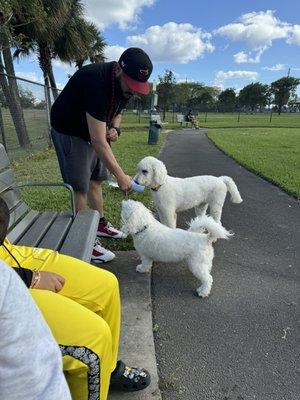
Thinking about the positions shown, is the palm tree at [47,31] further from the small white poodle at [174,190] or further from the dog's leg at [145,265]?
the dog's leg at [145,265]

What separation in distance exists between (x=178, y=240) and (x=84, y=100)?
4.82 ft

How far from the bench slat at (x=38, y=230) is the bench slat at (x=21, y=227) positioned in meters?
0.04

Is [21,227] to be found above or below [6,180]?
below

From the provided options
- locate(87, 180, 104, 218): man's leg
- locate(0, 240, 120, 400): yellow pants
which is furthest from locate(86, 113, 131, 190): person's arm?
locate(0, 240, 120, 400): yellow pants

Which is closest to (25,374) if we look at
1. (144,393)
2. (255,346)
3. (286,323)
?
(144,393)

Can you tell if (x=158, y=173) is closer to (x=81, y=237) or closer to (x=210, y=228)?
(x=210, y=228)

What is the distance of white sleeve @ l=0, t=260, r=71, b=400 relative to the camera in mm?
1020

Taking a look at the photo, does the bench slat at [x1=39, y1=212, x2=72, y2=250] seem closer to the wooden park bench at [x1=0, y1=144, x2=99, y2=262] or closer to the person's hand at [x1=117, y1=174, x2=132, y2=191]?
the wooden park bench at [x1=0, y1=144, x2=99, y2=262]

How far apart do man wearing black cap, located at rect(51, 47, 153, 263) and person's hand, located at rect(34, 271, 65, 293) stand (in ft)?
4.86

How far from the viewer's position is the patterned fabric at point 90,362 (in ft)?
4.93

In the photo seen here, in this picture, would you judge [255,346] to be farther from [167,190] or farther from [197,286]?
[167,190]

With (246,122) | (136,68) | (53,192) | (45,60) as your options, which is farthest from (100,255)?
(246,122)

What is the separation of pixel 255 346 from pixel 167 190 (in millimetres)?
2219

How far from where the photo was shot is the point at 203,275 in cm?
327
